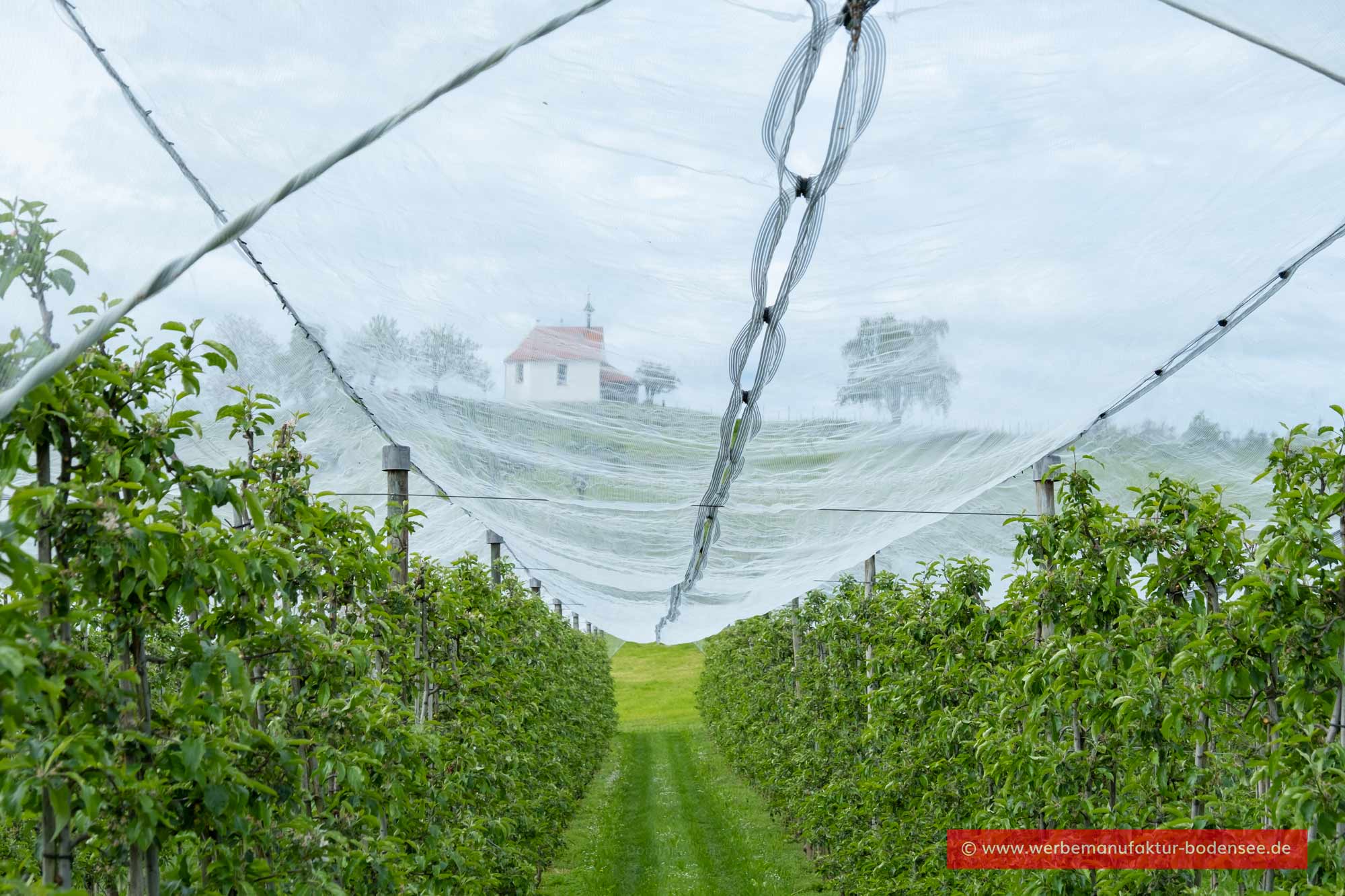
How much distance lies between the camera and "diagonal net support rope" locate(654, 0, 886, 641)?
7.95ft

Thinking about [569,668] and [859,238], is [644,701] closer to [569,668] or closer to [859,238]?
[569,668]

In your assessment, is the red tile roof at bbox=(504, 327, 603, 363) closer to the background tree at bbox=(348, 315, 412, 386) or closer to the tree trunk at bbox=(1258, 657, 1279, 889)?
the background tree at bbox=(348, 315, 412, 386)

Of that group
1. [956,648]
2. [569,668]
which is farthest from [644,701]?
[956,648]

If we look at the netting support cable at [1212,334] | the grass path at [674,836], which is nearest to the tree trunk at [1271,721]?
the netting support cable at [1212,334]

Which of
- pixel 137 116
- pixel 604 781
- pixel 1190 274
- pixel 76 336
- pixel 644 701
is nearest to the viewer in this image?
pixel 76 336

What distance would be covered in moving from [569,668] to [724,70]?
12008mm

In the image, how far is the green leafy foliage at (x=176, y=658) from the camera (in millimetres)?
1832

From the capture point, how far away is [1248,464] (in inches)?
211

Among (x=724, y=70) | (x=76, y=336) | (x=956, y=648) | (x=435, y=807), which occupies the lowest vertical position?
(x=435, y=807)

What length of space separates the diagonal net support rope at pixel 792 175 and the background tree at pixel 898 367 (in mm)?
305

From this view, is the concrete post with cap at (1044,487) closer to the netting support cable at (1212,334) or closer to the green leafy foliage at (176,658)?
the netting support cable at (1212,334)

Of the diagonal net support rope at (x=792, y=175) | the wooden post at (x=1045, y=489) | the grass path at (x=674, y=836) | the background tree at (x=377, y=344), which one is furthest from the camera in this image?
the grass path at (x=674, y=836)

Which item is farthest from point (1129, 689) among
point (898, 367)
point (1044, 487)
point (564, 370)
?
point (564, 370)

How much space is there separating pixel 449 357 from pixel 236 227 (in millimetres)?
1939
